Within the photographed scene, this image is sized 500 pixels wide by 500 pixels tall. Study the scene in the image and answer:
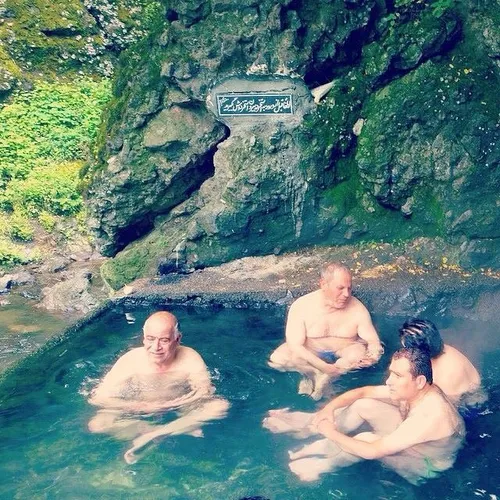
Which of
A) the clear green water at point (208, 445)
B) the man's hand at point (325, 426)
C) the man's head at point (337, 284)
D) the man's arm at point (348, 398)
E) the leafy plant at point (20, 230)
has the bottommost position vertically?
the clear green water at point (208, 445)

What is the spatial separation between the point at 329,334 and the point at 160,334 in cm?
189

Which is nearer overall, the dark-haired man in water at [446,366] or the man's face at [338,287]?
the dark-haired man in water at [446,366]

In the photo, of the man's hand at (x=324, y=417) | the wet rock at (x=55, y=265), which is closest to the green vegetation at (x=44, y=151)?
the wet rock at (x=55, y=265)

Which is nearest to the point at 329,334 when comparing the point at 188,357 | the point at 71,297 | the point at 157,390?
the point at 188,357

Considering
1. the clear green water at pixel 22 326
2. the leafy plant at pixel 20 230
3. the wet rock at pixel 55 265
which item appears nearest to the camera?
the clear green water at pixel 22 326

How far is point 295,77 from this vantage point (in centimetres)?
797

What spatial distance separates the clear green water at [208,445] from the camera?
4945 millimetres

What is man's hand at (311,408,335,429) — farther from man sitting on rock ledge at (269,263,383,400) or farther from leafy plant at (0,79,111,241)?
leafy plant at (0,79,111,241)

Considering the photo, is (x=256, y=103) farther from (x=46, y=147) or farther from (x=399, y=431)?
(x=46, y=147)

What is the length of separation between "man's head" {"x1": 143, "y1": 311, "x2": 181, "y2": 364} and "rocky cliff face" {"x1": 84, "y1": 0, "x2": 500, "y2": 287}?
9.02 feet

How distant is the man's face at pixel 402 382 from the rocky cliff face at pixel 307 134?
3.45 metres

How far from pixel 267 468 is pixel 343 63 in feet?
15.2

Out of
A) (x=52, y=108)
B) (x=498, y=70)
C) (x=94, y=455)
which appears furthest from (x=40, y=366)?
(x=52, y=108)

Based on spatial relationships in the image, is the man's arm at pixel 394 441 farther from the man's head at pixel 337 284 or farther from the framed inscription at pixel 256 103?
the framed inscription at pixel 256 103
